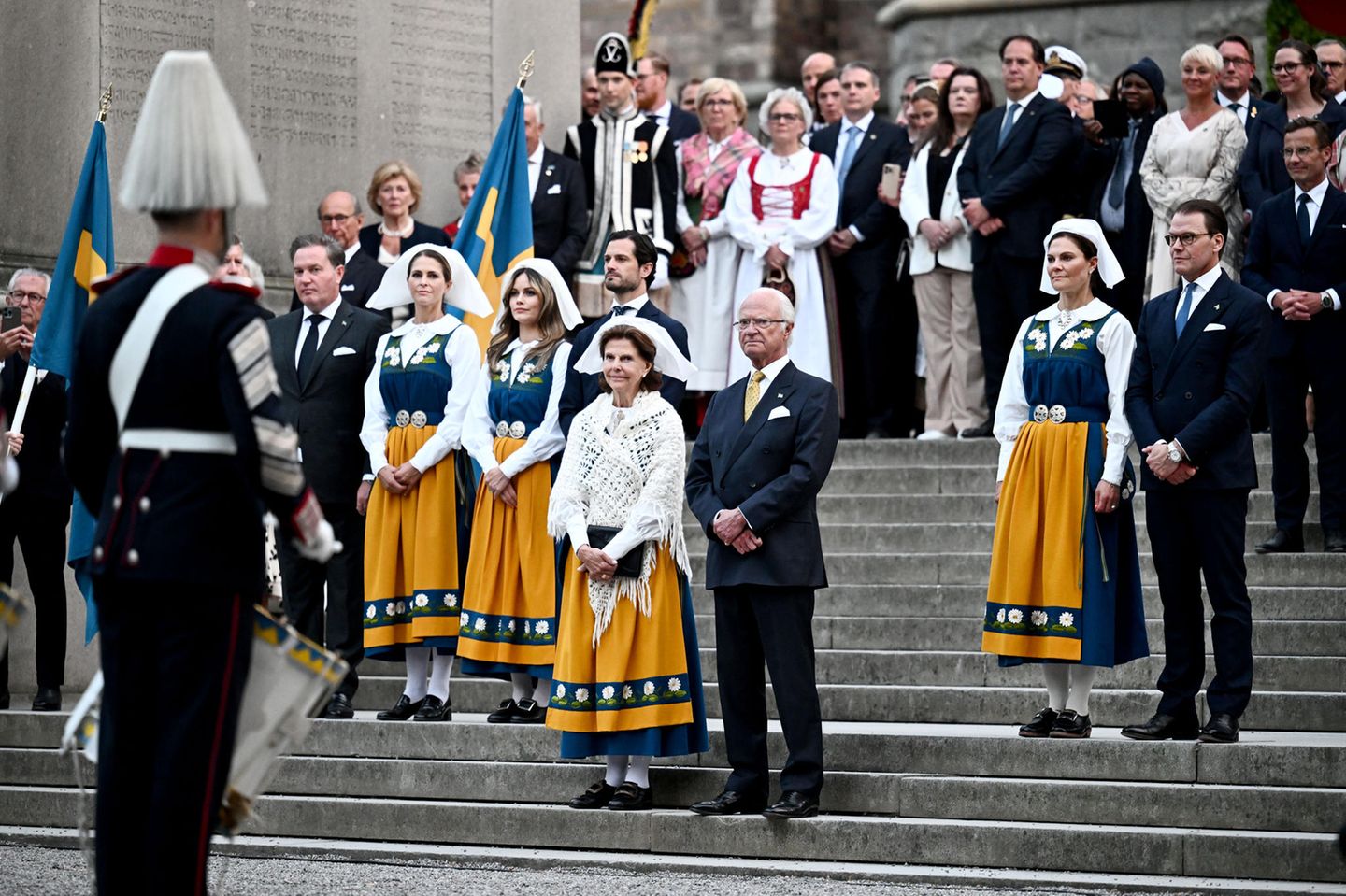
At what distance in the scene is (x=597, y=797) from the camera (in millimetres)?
8086

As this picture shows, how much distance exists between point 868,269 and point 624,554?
4.54 metres

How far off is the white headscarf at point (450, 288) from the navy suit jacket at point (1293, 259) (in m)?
3.66

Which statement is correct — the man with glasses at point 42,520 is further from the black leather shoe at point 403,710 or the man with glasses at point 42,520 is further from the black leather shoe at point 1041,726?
the black leather shoe at point 1041,726

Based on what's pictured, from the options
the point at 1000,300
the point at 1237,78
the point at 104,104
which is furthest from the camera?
the point at 1237,78

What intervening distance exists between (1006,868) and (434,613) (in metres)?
2.97

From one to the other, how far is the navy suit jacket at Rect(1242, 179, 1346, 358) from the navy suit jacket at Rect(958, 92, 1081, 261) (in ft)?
5.12

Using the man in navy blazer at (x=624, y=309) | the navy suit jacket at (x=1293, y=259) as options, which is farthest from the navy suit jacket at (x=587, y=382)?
the navy suit jacket at (x=1293, y=259)

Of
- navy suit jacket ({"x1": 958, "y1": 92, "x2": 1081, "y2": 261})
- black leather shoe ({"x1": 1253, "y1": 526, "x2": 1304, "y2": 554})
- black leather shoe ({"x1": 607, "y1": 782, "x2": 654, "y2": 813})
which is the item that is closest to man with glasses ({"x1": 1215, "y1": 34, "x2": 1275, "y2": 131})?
navy suit jacket ({"x1": 958, "y1": 92, "x2": 1081, "y2": 261})

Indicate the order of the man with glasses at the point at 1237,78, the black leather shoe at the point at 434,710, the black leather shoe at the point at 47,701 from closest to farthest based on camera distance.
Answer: the black leather shoe at the point at 434,710 → the black leather shoe at the point at 47,701 → the man with glasses at the point at 1237,78

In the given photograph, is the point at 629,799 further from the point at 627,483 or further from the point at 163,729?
the point at 163,729

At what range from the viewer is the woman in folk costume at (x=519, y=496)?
888 centimetres

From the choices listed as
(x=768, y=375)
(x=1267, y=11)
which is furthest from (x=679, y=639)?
(x=1267, y=11)

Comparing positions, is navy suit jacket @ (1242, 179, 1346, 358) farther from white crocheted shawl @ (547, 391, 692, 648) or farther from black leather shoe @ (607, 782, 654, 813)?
black leather shoe @ (607, 782, 654, 813)

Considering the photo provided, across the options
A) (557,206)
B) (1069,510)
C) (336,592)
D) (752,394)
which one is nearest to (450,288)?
(336,592)
